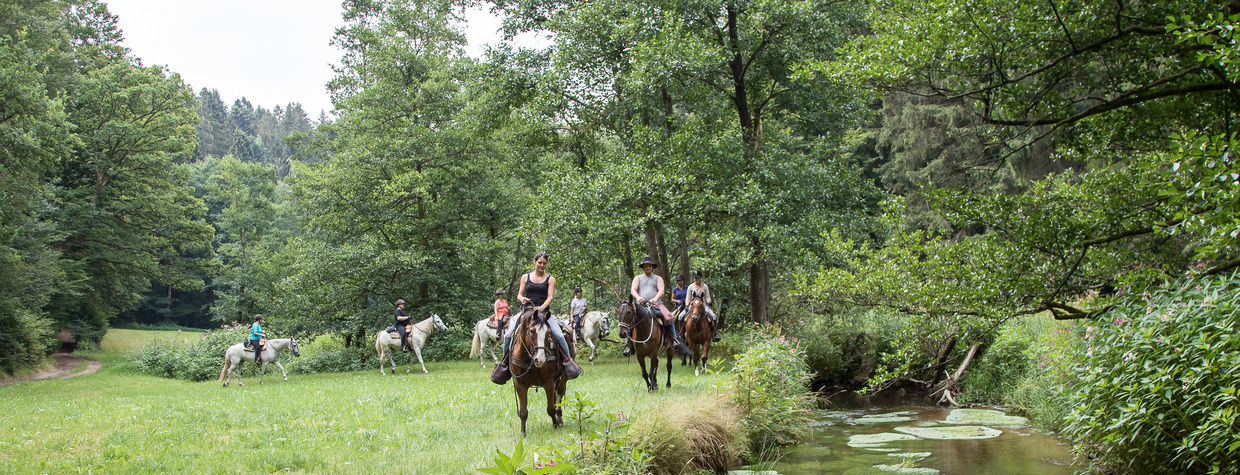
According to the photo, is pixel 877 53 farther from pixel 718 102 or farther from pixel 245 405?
pixel 245 405

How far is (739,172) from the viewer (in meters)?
18.2

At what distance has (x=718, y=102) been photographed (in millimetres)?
19672

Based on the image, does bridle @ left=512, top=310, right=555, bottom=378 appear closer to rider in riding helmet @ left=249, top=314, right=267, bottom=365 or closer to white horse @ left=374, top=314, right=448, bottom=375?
white horse @ left=374, top=314, right=448, bottom=375

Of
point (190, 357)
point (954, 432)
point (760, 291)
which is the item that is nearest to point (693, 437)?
point (954, 432)

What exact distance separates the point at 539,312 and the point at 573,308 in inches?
424

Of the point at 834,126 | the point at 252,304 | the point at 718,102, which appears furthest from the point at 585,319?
the point at 252,304

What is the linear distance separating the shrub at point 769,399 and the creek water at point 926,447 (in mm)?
297

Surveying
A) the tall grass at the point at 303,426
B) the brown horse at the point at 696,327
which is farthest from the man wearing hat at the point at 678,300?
the tall grass at the point at 303,426

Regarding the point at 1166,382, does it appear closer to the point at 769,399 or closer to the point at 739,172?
the point at 769,399

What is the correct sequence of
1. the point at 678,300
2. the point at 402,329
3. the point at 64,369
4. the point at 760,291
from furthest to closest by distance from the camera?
the point at 64,369 < the point at 402,329 < the point at 760,291 < the point at 678,300

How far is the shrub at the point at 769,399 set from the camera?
9477 mm

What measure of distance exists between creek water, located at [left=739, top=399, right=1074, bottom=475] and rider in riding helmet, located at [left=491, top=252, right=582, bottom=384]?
2419 millimetres

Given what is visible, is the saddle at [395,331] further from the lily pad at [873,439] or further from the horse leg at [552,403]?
the lily pad at [873,439]

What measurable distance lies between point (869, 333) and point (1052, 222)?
990 centimetres
